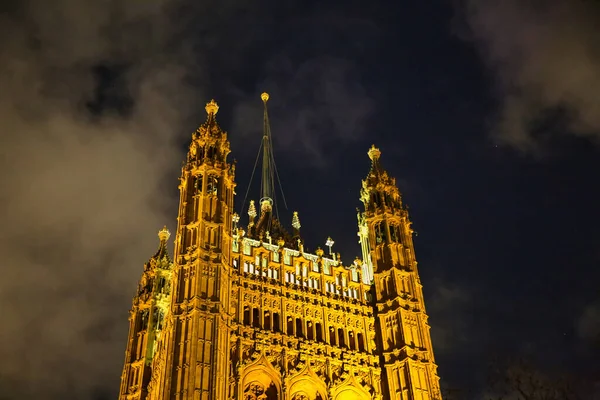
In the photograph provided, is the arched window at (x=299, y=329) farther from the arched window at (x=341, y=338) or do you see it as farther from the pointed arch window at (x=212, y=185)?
the pointed arch window at (x=212, y=185)

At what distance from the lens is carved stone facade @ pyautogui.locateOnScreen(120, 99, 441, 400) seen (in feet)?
111

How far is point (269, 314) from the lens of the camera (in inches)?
1476

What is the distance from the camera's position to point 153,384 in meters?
38.1

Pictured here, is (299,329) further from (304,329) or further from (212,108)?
(212,108)

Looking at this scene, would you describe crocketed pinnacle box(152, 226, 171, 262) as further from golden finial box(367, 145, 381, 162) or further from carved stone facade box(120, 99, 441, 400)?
golden finial box(367, 145, 381, 162)

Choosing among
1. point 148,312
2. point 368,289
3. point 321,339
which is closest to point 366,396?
point 321,339

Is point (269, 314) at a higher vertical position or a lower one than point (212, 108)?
lower

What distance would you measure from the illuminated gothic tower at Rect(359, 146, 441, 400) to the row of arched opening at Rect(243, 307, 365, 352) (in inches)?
63.0

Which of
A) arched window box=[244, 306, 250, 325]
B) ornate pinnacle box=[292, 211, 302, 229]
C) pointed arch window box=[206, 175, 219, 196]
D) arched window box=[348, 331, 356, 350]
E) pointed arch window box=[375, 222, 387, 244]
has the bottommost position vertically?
arched window box=[348, 331, 356, 350]

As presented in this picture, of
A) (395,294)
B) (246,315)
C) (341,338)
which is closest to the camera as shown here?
(246,315)

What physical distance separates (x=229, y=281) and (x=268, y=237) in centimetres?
580

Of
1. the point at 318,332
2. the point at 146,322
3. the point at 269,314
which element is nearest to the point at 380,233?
the point at 318,332

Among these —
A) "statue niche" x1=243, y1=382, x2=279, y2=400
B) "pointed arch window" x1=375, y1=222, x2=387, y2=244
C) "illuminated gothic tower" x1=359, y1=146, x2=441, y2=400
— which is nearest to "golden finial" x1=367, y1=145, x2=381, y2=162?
"illuminated gothic tower" x1=359, y1=146, x2=441, y2=400

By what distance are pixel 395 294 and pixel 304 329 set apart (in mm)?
5904
